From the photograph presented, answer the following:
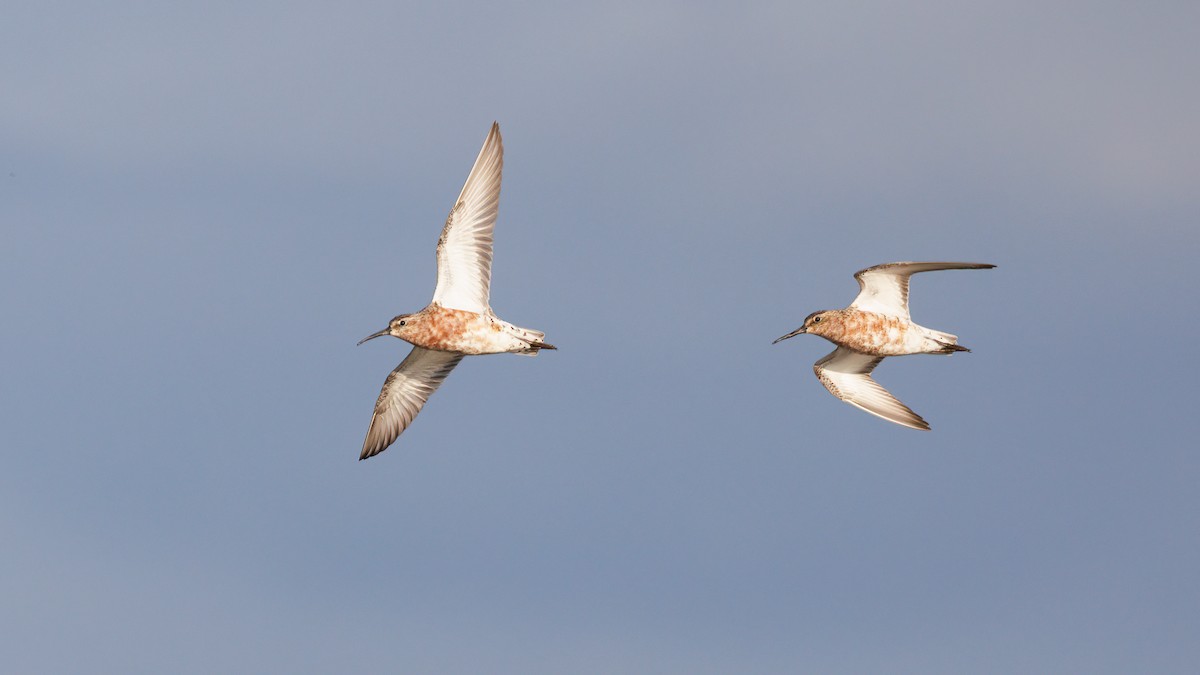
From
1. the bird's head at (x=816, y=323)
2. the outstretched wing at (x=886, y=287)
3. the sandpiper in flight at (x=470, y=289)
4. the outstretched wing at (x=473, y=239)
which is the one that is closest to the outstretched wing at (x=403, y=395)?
the sandpiper in flight at (x=470, y=289)

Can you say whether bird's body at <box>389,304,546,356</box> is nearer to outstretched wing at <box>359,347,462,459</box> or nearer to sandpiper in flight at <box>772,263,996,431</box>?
outstretched wing at <box>359,347,462,459</box>

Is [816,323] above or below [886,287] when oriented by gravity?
below

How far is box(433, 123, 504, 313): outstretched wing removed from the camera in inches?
1403

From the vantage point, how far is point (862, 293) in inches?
1464

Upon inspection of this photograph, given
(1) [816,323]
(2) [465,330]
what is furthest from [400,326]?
(1) [816,323]

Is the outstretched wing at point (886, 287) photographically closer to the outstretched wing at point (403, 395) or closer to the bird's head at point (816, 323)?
the bird's head at point (816, 323)

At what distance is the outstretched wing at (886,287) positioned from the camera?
35.9m

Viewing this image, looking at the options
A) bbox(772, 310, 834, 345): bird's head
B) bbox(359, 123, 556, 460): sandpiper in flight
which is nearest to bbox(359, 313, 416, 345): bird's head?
bbox(359, 123, 556, 460): sandpiper in flight

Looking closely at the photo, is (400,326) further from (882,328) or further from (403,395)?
(882,328)

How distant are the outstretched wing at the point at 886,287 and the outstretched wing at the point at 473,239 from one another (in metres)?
9.41

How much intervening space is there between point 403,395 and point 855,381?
12.2m

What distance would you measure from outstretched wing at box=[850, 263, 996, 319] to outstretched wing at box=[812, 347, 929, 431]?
1640mm

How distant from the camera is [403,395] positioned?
38062 mm

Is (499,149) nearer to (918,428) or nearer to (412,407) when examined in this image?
(412,407)
